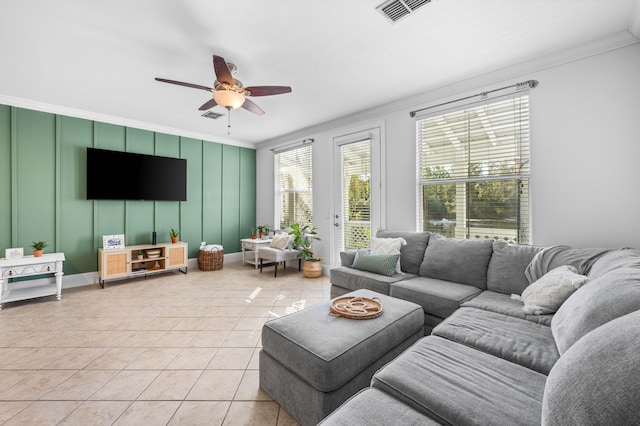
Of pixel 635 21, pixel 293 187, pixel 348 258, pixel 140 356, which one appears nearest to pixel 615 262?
pixel 635 21

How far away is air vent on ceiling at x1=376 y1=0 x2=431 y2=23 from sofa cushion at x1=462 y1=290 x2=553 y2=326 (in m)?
2.23

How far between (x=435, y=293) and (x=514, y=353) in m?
0.98

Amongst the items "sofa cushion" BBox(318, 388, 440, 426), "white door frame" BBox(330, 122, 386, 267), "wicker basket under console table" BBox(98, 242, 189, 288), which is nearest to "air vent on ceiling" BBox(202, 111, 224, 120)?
"white door frame" BBox(330, 122, 386, 267)

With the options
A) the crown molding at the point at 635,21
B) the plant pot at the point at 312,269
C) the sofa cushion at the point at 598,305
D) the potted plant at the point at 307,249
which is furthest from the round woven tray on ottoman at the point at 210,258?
the crown molding at the point at 635,21

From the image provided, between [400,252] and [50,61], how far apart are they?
161 inches

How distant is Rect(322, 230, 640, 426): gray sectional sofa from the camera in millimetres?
689

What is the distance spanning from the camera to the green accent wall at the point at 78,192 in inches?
146

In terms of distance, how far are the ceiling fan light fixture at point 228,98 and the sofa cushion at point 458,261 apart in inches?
98.0

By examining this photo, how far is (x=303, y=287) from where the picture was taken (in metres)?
4.08

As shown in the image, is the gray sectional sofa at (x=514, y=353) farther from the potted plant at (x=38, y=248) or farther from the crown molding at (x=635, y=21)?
the potted plant at (x=38, y=248)

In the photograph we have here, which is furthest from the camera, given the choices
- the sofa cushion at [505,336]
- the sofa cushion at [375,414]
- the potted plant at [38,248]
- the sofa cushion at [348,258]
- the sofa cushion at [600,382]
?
the potted plant at [38,248]

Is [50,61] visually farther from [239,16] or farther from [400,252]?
[400,252]

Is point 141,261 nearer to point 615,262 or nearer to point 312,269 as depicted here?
point 312,269

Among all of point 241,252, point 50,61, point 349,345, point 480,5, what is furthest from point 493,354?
point 241,252
